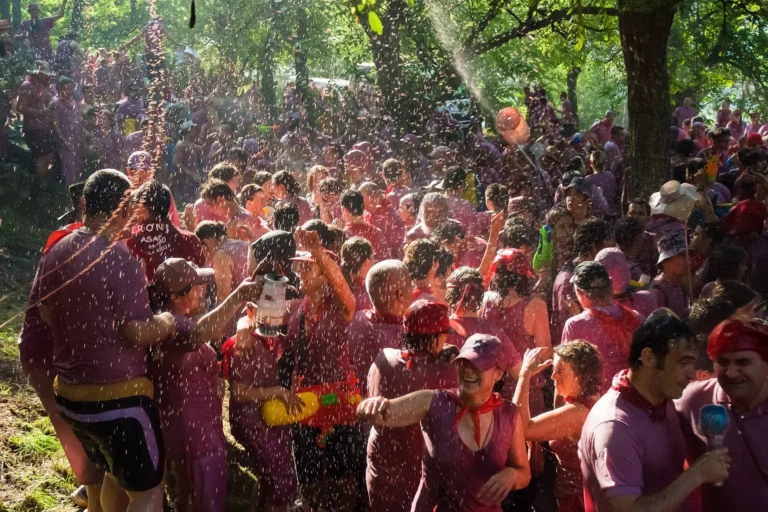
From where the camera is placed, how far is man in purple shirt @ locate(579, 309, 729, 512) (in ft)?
9.04

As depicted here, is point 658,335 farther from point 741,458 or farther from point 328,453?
point 328,453

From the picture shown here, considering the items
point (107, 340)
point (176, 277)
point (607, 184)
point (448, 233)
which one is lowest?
point (107, 340)

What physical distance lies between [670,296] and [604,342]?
1.07m

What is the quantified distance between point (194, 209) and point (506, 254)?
11.7ft

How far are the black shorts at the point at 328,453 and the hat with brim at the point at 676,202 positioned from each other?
9.85ft

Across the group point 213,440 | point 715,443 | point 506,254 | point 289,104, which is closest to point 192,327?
point 213,440

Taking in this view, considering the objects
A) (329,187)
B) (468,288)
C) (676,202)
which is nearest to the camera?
(468,288)

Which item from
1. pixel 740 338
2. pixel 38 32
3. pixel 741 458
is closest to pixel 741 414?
pixel 741 458

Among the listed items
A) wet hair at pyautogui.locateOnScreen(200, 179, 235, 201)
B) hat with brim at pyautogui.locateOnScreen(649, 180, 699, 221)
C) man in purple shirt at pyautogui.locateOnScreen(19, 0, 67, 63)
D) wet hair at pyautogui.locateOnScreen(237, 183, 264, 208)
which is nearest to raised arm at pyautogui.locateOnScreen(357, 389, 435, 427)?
hat with brim at pyautogui.locateOnScreen(649, 180, 699, 221)

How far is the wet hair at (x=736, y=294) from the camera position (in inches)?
163

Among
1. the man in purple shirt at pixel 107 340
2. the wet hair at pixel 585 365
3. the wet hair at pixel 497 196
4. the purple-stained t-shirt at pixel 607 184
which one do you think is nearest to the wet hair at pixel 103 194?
the man in purple shirt at pixel 107 340

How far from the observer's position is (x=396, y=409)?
3.27m

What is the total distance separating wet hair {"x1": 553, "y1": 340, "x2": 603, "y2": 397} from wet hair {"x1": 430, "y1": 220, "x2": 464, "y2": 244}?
95.7 inches

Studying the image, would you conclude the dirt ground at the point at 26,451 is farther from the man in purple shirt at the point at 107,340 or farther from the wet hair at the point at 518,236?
the wet hair at the point at 518,236
